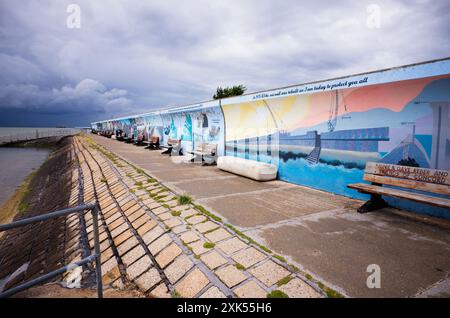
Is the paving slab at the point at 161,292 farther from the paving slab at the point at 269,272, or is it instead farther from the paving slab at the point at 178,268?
the paving slab at the point at 269,272

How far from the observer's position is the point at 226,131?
10.0 meters

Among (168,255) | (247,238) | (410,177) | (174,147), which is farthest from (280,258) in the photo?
(174,147)

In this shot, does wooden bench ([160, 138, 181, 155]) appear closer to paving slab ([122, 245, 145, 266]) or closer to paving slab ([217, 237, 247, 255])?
paving slab ([122, 245, 145, 266])

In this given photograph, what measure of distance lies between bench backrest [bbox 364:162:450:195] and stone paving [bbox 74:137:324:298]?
2.99m

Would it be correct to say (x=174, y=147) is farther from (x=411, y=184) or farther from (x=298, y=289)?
(x=298, y=289)

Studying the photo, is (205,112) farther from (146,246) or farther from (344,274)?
(344,274)

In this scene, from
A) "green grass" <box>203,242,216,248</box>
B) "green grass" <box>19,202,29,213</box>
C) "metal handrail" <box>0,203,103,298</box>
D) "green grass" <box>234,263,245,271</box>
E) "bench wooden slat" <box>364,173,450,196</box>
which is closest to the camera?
"metal handrail" <box>0,203,103,298</box>

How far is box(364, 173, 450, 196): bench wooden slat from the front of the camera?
12.8 feet

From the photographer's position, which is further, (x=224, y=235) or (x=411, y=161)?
(x=411, y=161)

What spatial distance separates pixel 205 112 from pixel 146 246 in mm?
8431

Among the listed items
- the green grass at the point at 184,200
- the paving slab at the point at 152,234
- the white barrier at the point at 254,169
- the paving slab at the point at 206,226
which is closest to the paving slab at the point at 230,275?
the paving slab at the point at 206,226

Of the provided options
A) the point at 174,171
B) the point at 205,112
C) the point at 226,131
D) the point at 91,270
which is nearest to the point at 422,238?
the point at 91,270

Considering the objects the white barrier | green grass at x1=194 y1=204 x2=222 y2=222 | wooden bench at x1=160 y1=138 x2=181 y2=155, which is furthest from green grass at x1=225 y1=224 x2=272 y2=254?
wooden bench at x1=160 y1=138 x2=181 y2=155

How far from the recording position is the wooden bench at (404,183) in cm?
390
